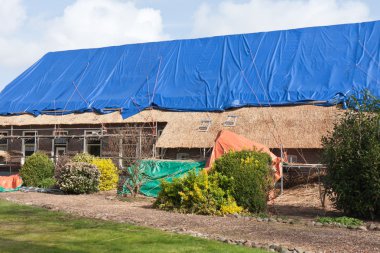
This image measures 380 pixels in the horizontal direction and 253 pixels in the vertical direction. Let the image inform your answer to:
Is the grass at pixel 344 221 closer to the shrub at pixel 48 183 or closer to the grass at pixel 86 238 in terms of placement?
the grass at pixel 86 238

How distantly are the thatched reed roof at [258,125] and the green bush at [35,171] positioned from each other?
4314mm

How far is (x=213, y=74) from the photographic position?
93.1 feet

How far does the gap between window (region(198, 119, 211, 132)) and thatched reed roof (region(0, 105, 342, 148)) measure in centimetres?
15

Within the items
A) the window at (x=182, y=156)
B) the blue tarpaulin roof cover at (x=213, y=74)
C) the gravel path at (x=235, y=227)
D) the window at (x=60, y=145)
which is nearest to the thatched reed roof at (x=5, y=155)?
the blue tarpaulin roof cover at (x=213, y=74)

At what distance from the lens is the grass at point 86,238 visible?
891cm

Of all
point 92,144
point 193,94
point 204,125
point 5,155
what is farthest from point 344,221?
point 5,155

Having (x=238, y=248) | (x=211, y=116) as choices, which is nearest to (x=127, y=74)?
(x=211, y=116)

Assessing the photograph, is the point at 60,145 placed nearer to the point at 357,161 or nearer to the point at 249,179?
the point at 249,179

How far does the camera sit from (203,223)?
41.4ft

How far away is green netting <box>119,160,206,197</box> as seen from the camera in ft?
66.4

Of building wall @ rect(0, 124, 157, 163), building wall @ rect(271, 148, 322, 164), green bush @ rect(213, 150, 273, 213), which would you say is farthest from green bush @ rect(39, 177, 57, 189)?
green bush @ rect(213, 150, 273, 213)

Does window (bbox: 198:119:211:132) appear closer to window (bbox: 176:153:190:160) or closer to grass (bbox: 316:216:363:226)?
window (bbox: 176:153:190:160)

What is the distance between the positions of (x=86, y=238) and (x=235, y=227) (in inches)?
140

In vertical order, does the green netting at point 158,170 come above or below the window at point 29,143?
below
